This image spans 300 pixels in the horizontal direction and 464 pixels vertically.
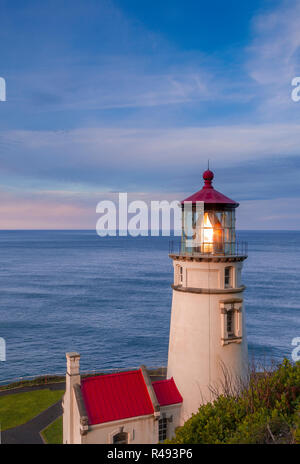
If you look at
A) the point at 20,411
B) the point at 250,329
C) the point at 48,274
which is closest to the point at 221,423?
the point at 20,411

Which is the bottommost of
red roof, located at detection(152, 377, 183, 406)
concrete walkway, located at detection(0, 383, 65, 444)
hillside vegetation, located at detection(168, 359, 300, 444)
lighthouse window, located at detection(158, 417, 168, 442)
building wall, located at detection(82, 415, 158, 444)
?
concrete walkway, located at detection(0, 383, 65, 444)

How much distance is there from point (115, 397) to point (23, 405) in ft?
39.9

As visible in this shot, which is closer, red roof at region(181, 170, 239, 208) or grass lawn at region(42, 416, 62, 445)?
red roof at region(181, 170, 239, 208)

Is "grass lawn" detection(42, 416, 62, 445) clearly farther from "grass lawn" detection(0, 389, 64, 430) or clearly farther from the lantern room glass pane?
the lantern room glass pane

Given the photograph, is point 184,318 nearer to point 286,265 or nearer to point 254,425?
point 254,425

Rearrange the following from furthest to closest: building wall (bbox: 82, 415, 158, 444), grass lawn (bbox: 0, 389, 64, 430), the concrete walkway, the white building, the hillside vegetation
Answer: grass lawn (bbox: 0, 389, 64, 430)
the concrete walkway
the white building
building wall (bbox: 82, 415, 158, 444)
the hillside vegetation

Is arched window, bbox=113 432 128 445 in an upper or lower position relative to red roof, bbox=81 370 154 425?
lower

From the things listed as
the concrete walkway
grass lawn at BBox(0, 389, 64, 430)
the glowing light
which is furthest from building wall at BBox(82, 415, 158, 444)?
grass lawn at BBox(0, 389, 64, 430)

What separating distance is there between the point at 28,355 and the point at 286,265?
330 feet

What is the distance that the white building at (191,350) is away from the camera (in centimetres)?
1677

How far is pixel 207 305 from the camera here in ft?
58.8

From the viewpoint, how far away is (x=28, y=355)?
47312 millimetres

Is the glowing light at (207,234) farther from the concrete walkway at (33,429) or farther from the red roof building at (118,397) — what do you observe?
the concrete walkway at (33,429)

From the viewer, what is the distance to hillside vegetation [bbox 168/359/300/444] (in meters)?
11.6
